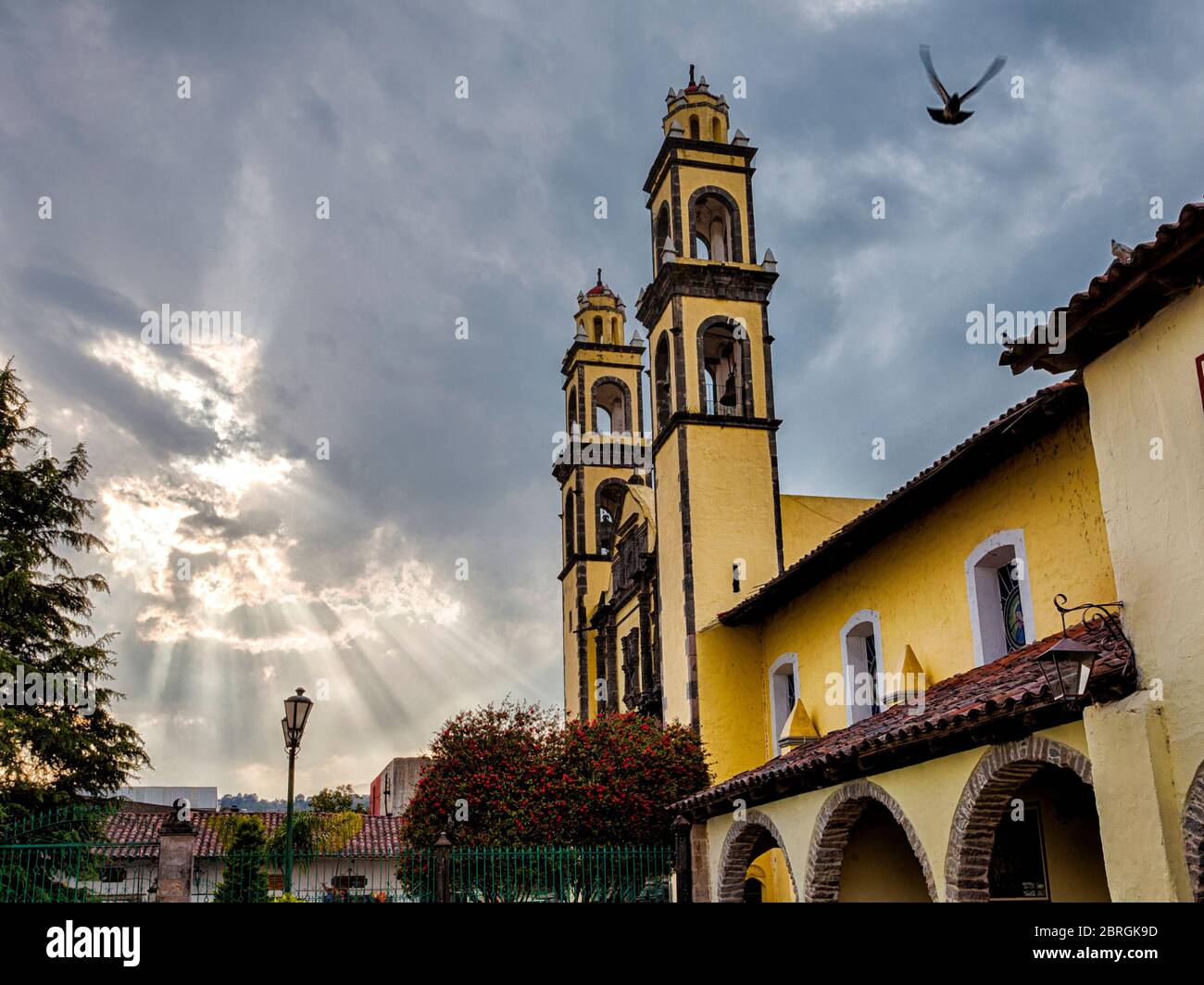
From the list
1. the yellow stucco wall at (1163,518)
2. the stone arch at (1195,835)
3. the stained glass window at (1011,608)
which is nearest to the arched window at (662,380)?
the stained glass window at (1011,608)

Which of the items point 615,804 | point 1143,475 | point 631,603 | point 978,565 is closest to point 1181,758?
point 1143,475

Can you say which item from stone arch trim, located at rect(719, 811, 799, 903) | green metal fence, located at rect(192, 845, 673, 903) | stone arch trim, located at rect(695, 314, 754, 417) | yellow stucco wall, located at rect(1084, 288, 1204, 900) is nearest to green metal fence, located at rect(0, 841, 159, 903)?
green metal fence, located at rect(192, 845, 673, 903)

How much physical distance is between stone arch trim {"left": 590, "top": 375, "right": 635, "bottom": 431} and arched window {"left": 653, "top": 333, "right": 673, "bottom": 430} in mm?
11539

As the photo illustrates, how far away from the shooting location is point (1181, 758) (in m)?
7.77

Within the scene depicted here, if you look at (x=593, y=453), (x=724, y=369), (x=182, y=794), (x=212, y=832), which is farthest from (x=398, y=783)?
(x=724, y=369)

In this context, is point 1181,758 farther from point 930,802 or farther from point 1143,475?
point 930,802

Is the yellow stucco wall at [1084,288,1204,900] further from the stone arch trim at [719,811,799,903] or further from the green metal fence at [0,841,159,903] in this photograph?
the green metal fence at [0,841,159,903]

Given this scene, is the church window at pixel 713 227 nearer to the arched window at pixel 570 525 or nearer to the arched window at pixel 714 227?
the arched window at pixel 714 227

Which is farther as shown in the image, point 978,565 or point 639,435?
point 639,435

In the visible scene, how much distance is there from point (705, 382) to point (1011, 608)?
11544mm

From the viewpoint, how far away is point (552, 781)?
19812 mm

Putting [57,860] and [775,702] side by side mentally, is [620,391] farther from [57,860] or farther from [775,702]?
[57,860]

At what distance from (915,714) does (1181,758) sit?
13.8 ft

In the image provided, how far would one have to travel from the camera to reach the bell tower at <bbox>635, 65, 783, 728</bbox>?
22734mm
